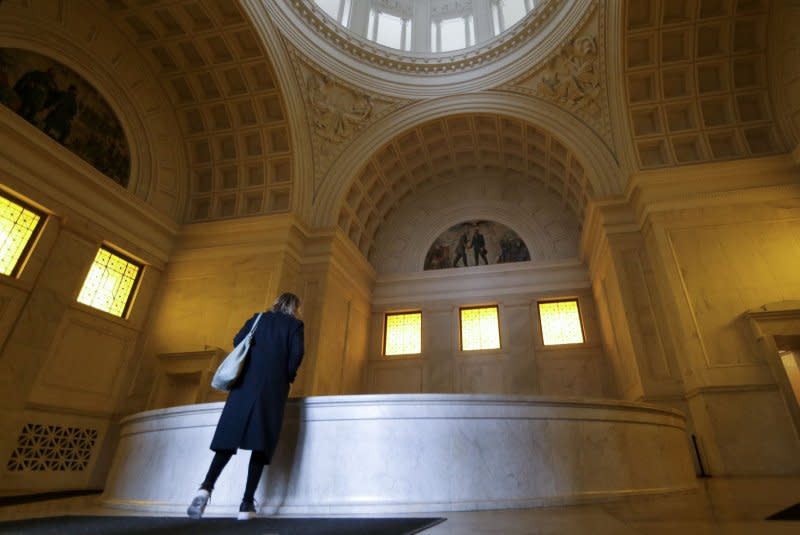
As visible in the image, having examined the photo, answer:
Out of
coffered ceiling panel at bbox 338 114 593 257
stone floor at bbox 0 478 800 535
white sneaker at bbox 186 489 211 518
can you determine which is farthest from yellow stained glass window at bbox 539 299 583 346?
white sneaker at bbox 186 489 211 518

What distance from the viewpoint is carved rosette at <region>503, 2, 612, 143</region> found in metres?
10.8

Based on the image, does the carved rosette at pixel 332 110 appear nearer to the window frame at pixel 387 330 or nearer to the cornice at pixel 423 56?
the cornice at pixel 423 56

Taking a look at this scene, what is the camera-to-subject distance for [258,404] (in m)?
3.59

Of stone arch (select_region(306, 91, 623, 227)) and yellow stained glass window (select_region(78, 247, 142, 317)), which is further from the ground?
stone arch (select_region(306, 91, 623, 227))

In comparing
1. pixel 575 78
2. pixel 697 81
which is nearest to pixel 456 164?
pixel 575 78

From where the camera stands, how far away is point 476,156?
1491 cm

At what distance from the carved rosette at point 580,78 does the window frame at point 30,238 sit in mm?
12338

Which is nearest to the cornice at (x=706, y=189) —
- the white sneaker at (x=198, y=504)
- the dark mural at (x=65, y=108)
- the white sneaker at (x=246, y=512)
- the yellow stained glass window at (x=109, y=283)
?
the white sneaker at (x=246, y=512)

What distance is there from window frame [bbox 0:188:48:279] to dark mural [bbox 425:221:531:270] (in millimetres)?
10568

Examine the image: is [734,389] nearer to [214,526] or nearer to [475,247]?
[475,247]

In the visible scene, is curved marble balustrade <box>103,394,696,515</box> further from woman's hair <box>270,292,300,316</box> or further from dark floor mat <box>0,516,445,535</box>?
woman's hair <box>270,292,300,316</box>

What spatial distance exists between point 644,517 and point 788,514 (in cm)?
90

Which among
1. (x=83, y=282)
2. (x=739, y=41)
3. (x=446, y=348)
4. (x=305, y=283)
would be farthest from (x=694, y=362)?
(x=83, y=282)

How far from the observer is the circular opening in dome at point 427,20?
13.7 meters
